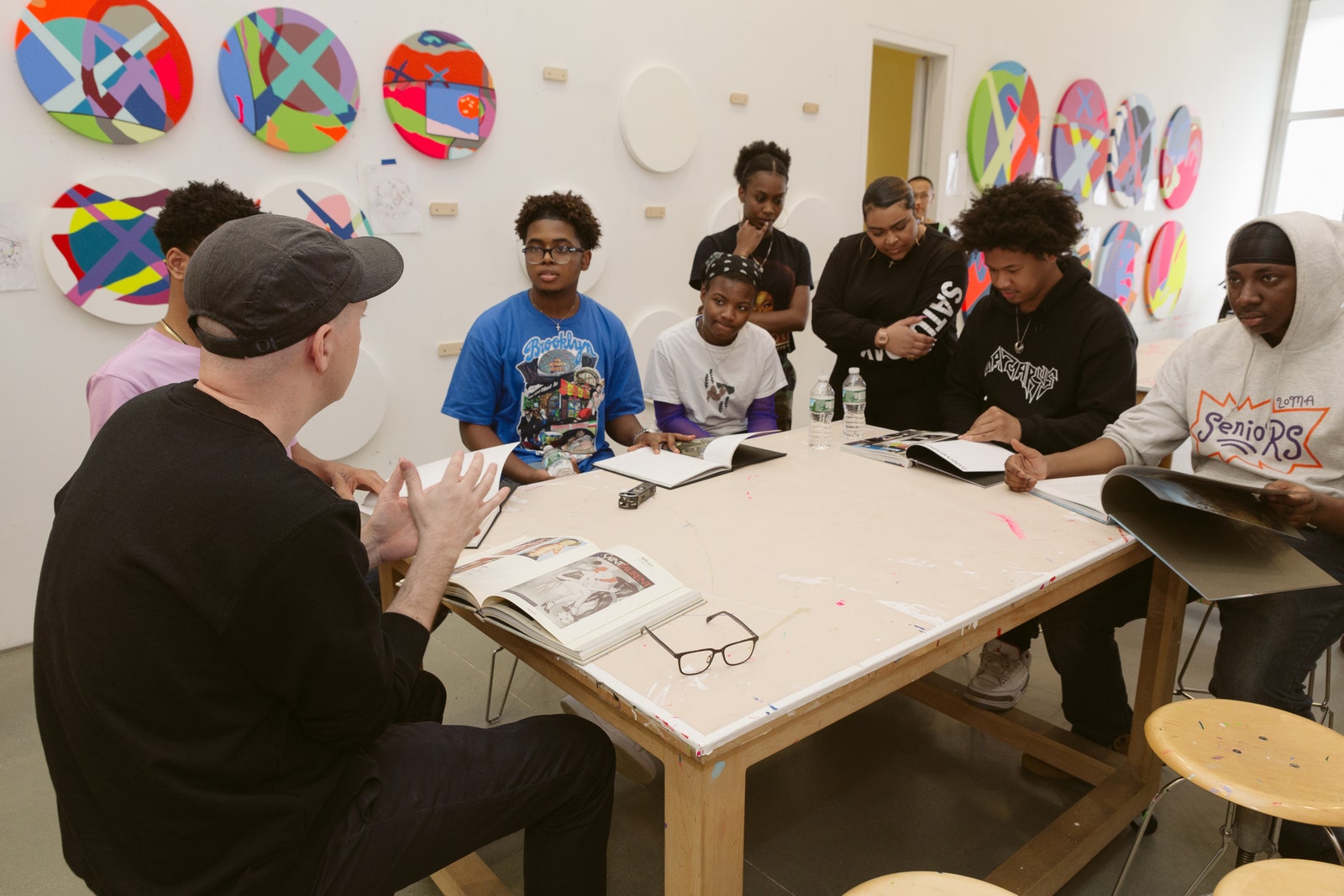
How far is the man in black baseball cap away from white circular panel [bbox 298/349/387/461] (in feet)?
6.56

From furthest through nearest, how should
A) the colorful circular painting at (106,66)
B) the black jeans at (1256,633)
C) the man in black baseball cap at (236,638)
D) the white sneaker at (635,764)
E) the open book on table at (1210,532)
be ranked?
the colorful circular painting at (106,66)
the white sneaker at (635,764)
the black jeans at (1256,633)
the open book on table at (1210,532)
the man in black baseball cap at (236,638)

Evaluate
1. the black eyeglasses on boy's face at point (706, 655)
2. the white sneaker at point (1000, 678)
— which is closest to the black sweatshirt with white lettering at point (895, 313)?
the white sneaker at point (1000, 678)

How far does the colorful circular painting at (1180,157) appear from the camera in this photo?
6781 mm

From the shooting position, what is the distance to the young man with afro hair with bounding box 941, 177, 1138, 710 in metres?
2.15

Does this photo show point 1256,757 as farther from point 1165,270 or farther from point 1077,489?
point 1165,270

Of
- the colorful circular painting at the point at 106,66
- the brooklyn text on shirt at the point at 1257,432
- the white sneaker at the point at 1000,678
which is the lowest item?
the white sneaker at the point at 1000,678

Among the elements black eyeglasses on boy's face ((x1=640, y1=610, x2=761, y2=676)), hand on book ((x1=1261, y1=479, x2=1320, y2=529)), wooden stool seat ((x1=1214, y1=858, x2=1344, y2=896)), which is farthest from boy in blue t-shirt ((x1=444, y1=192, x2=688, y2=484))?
wooden stool seat ((x1=1214, y1=858, x2=1344, y2=896))

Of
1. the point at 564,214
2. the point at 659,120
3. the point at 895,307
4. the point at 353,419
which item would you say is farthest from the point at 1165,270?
the point at 353,419

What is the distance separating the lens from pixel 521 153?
337 centimetres

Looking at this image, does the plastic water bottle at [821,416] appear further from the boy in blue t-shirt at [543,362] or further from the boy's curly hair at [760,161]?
the boy's curly hair at [760,161]

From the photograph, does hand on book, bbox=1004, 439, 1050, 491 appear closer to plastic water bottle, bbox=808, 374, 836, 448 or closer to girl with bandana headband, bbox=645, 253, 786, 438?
plastic water bottle, bbox=808, 374, 836, 448

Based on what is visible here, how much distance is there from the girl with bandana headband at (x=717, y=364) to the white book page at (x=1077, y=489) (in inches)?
39.6

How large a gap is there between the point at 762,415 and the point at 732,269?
0.51 metres

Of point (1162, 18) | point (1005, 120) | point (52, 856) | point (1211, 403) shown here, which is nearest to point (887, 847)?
point (1211, 403)
